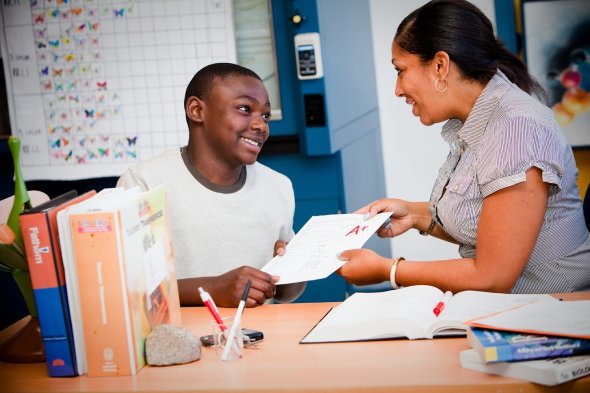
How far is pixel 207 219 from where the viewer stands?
2.19 m

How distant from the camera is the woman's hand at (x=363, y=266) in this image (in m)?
1.87

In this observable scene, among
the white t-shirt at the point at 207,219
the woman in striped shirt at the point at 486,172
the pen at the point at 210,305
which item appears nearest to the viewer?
the pen at the point at 210,305

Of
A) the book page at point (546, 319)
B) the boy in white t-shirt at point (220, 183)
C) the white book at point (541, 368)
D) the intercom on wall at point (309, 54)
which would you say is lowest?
the white book at point (541, 368)

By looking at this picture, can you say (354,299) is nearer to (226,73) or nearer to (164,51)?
(226,73)

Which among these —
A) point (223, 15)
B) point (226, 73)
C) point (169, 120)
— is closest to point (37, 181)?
point (169, 120)

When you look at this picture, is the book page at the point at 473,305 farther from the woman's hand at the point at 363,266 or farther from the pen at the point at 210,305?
the pen at the point at 210,305

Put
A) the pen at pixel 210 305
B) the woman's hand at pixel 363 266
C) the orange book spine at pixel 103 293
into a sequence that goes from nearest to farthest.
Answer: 1. the orange book spine at pixel 103 293
2. the pen at pixel 210 305
3. the woman's hand at pixel 363 266

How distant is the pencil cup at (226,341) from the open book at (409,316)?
5.2 inches

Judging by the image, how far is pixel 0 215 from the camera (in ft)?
6.15

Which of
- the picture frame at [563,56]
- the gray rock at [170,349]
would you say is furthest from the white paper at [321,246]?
the picture frame at [563,56]

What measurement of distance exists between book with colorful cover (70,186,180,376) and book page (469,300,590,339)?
0.63 m

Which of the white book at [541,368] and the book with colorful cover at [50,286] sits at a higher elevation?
the book with colorful cover at [50,286]

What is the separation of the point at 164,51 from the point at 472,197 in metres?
1.74

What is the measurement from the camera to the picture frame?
3.52 metres
